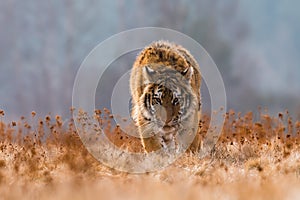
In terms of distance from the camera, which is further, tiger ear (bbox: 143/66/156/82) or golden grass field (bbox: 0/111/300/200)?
tiger ear (bbox: 143/66/156/82)

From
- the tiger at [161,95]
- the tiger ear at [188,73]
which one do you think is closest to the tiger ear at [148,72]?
the tiger at [161,95]

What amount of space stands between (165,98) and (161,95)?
0.30 ft

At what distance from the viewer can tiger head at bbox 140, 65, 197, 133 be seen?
9.22 metres

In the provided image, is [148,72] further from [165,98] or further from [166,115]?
[166,115]

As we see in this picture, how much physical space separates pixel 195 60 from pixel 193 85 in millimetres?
1362

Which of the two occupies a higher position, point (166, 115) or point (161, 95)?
point (161, 95)

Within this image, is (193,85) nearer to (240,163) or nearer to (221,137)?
(240,163)

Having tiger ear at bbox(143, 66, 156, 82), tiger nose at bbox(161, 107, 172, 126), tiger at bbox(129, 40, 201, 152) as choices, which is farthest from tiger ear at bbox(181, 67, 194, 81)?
tiger nose at bbox(161, 107, 172, 126)

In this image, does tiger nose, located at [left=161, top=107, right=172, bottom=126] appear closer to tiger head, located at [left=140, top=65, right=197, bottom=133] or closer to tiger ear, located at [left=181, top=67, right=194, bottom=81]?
tiger head, located at [left=140, top=65, right=197, bottom=133]

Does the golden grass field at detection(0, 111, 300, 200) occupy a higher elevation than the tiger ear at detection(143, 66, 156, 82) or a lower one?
lower

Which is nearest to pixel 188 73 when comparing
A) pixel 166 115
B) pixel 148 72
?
pixel 148 72

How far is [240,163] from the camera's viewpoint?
384 inches

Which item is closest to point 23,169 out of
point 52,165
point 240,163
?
point 52,165

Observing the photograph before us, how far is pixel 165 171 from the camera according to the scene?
7.79m
